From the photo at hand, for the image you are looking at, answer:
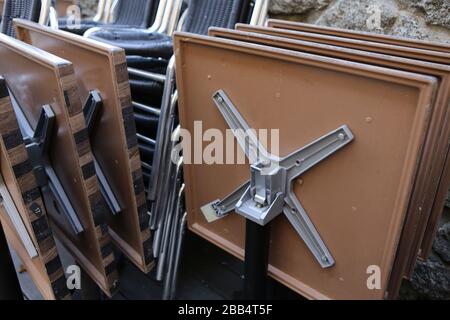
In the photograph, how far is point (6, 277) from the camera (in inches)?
33.4

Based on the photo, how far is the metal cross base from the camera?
2.34 ft

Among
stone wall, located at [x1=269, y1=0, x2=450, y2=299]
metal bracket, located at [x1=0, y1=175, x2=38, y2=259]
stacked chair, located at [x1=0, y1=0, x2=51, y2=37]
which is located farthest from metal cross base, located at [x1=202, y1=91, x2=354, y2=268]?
stacked chair, located at [x1=0, y1=0, x2=51, y2=37]

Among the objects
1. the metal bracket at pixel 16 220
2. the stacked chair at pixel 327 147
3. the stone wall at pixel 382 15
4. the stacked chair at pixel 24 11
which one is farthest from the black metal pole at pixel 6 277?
the stone wall at pixel 382 15

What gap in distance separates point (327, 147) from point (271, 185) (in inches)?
5.3

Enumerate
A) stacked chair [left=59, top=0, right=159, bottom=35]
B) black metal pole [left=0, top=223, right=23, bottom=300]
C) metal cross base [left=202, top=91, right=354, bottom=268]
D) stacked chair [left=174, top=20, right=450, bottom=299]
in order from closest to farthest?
stacked chair [left=174, top=20, right=450, bottom=299]
metal cross base [left=202, top=91, right=354, bottom=268]
black metal pole [left=0, top=223, right=23, bottom=300]
stacked chair [left=59, top=0, right=159, bottom=35]

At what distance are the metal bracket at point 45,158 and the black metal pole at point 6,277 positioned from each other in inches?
6.0

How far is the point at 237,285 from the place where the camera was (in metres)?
1.53

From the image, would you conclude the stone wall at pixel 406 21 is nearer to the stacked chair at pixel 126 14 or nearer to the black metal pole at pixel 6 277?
the stacked chair at pixel 126 14

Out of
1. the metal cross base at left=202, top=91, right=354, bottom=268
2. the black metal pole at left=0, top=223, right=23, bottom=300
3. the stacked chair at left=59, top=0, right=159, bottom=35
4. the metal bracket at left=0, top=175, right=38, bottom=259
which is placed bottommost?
the black metal pole at left=0, top=223, right=23, bottom=300

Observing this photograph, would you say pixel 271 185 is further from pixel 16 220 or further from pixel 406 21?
pixel 406 21

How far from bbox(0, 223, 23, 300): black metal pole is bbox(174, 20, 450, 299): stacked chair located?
1.53ft

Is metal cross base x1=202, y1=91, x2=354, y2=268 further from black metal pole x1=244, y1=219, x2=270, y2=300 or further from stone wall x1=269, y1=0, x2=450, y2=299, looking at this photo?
stone wall x1=269, y1=0, x2=450, y2=299

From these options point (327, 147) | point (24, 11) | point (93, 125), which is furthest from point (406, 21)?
point (24, 11)

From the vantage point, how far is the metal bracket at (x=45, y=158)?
0.81 metres
